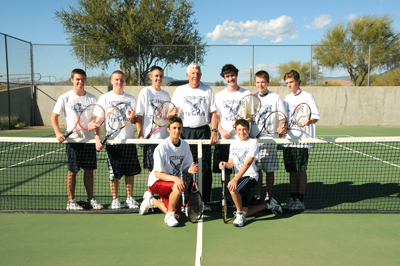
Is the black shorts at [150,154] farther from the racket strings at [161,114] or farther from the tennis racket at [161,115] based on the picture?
the racket strings at [161,114]

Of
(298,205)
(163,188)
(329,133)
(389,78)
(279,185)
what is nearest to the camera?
(163,188)

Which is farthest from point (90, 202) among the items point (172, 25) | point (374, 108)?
point (172, 25)

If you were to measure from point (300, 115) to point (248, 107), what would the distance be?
72 cm

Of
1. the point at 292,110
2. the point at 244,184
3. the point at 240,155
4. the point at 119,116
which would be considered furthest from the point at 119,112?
the point at 292,110

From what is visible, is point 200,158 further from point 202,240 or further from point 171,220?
point 202,240

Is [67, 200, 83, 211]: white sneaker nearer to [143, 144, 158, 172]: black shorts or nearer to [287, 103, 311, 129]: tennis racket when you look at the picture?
[143, 144, 158, 172]: black shorts

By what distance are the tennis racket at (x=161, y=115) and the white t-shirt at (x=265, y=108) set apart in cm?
110

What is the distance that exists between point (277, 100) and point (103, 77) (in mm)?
14603


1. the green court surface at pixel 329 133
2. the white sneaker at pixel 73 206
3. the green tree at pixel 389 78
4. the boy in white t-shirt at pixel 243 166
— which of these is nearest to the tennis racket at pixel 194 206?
the boy in white t-shirt at pixel 243 166

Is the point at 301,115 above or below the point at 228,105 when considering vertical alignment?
below

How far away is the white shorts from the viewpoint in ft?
14.0

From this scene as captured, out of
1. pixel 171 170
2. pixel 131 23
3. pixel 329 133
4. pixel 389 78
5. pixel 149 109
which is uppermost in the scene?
pixel 131 23

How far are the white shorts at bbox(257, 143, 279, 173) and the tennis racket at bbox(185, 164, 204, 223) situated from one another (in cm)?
101

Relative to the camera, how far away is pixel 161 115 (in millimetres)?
4148
